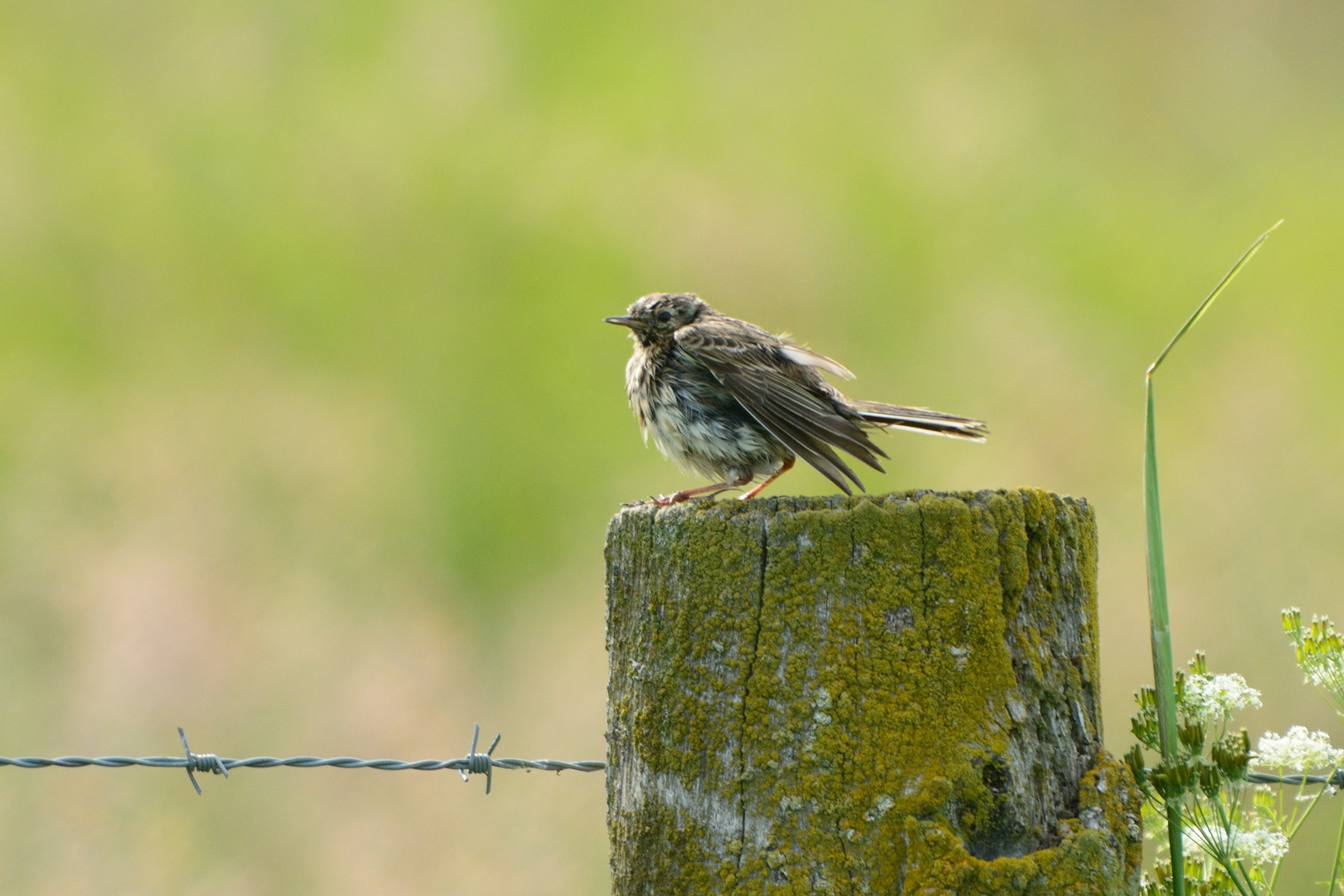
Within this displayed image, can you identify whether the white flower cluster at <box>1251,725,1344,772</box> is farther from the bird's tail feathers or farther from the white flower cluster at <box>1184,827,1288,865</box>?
the bird's tail feathers

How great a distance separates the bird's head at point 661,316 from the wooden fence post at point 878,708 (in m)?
2.58

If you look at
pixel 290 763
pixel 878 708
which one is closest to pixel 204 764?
pixel 290 763

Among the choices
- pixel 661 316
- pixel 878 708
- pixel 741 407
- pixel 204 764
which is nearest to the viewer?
pixel 878 708

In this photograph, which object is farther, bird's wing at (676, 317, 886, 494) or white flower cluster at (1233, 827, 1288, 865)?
bird's wing at (676, 317, 886, 494)

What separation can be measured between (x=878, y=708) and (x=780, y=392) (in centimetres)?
180

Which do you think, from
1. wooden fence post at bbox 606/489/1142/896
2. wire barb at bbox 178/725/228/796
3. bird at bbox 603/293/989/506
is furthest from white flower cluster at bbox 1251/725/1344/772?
wire barb at bbox 178/725/228/796

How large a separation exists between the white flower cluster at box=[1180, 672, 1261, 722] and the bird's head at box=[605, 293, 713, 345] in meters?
2.75

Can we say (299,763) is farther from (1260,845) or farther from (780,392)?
(1260,845)

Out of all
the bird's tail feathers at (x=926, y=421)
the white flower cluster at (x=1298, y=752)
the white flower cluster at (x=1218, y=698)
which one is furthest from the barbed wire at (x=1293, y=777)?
the bird's tail feathers at (x=926, y=421)

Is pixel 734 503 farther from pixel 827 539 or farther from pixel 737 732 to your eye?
pixel 737 732

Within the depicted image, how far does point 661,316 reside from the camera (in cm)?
Result: 479

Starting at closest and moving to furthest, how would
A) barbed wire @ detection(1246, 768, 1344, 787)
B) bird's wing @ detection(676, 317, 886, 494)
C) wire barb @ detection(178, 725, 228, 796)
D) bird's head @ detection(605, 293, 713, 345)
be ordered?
1. barbed wire @ detection(1246, 768, 1344, 787)
2. wire barb @ detection(178, 725, 228, 796)
3. bird's wing @ detection(676, 317, 886, 494)
4. bird's head @ detection(605, 293, 713, 345)

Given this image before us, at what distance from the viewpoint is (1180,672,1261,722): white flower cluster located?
2471 millimetres

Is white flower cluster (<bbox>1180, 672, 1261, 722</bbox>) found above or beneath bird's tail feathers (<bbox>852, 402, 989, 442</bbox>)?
beneath
